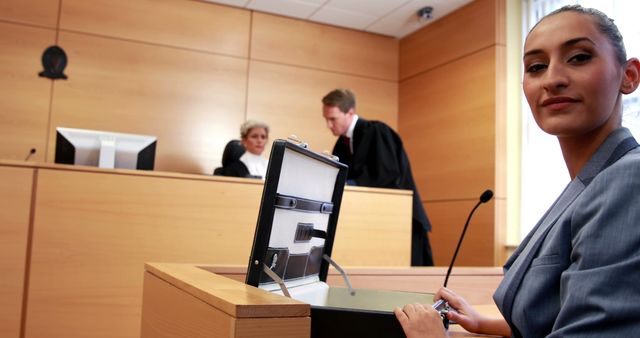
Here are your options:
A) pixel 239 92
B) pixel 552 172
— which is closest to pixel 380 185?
pixel 552 172

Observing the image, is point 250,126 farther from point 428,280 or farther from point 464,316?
point 464,316

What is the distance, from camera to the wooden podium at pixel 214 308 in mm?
783

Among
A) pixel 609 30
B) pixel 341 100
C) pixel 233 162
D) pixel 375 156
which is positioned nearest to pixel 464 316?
pixel 609 30

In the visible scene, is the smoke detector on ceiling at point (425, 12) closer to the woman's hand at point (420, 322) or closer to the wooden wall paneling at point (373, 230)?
the wooden wall paneling at point (373, 230)

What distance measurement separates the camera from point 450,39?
5.10m

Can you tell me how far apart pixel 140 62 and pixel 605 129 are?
14.8ft

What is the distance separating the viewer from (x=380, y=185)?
362 cm

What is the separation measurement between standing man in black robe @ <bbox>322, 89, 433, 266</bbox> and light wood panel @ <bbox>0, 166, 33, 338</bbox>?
1.74 meters

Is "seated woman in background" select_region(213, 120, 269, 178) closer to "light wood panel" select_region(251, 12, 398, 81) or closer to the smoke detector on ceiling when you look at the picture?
"light wood panel" select_region(251, 12, 398, 81)

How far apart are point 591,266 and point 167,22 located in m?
4.77

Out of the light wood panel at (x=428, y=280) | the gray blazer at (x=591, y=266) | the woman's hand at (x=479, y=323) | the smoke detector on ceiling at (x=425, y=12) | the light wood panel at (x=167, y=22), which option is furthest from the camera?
the smoke detector on ceiling at (x=425, y=12)

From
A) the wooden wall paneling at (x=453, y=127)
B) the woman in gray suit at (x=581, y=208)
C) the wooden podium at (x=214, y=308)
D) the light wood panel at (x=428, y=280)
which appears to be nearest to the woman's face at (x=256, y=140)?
the wooden wall paneling at (x=453, y=127)

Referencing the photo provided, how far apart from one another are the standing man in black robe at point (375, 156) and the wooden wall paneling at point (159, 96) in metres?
1.49

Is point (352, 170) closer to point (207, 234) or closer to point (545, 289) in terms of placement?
point (207, 234)
